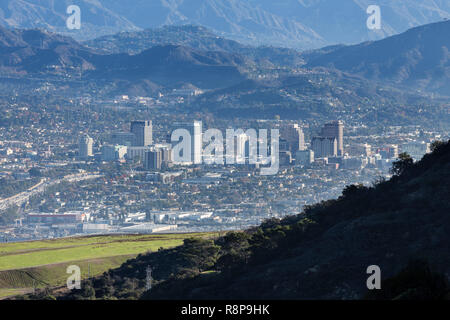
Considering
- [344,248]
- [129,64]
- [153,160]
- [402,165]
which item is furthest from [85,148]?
[344,248]

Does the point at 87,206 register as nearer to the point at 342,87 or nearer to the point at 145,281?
the point at 145,281

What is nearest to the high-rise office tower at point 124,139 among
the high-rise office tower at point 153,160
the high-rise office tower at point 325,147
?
the high-rise office tower at point 153,160

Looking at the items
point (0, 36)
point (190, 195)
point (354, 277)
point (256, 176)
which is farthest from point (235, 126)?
point (354, 277)

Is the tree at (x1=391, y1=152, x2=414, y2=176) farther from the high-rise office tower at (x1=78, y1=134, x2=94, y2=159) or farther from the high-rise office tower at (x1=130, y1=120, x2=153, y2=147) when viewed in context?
the high-rise office tower at (x1=130, y1=120, x2=153, y2=147)
